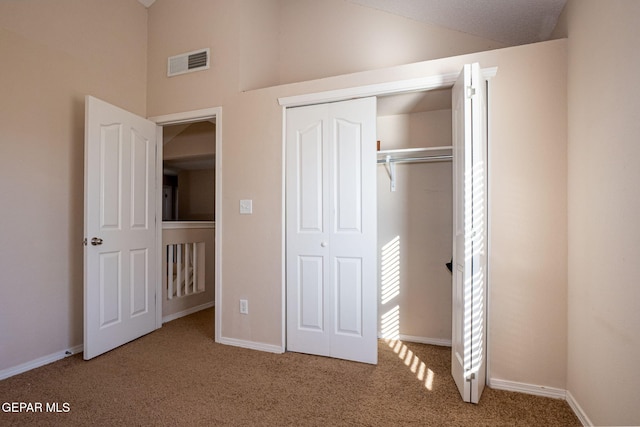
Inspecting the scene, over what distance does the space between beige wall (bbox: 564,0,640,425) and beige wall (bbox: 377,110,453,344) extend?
40.3 inches

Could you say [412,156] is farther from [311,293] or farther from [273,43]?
[273,43]

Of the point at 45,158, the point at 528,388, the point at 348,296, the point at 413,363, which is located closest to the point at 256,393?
the point at 348,296

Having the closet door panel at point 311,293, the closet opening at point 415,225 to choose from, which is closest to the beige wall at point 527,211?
the closet opening at point 415,225

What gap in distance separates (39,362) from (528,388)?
3351 millimetres

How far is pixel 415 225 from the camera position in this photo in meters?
2.95

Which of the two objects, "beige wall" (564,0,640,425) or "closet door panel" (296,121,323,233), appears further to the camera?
"closet door panel" (296,121,323,233)

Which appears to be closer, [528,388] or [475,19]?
[528,388]

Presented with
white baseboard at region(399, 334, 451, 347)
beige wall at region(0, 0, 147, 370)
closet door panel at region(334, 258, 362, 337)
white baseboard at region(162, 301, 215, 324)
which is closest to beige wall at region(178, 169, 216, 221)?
white baseboard at region(162, 301, 215, 324)

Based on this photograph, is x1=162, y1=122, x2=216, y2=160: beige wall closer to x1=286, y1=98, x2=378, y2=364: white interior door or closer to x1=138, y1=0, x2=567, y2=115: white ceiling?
x1=286, y1=98, x2=378, y2=364: white interior door

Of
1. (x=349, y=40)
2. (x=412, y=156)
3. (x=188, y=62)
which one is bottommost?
(x=412, y=156)

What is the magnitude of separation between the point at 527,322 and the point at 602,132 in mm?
1165

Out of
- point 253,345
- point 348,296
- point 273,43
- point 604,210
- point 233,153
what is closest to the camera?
point 604,210

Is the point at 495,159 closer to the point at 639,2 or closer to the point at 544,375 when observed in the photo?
the point at 639,2

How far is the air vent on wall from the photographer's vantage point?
116 inches
